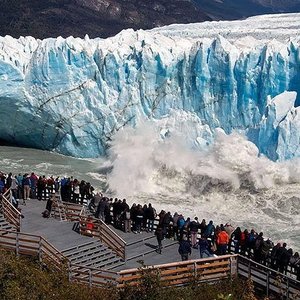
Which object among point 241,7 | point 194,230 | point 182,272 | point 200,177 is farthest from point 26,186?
point 241,7

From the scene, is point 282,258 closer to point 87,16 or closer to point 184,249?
point 184,249

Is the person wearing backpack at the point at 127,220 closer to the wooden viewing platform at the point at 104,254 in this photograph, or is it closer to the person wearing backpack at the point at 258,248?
the wooden viewing platform at the point at 104,254

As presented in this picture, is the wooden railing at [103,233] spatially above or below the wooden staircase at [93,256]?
above

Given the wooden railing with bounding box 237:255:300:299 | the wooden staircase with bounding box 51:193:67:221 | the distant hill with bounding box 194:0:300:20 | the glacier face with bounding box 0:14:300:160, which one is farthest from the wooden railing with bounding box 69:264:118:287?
the distant hill with bounding box 194:0:300:20

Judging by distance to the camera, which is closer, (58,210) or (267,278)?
(267,278)

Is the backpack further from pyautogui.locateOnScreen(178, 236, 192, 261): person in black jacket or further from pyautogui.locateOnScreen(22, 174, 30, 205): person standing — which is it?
pyautogui.locateOnScreen(178, 236, 192, 261): person in black jacket

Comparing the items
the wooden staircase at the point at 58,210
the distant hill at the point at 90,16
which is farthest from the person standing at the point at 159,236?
the distant hill at the point at 90,16
